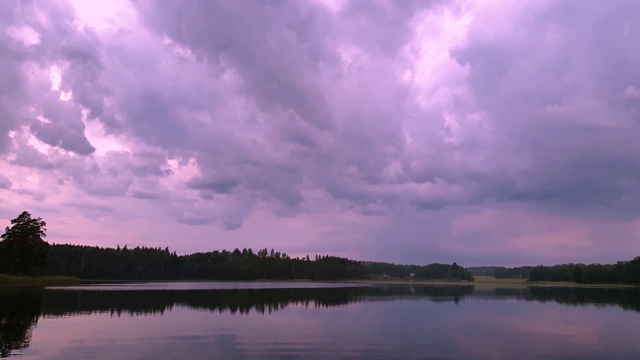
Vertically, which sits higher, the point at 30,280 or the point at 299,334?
the point at 30,280

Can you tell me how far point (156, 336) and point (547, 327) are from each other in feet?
117

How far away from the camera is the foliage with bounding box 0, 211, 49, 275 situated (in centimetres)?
11600

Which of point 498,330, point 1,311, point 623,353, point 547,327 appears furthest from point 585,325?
point 1,311

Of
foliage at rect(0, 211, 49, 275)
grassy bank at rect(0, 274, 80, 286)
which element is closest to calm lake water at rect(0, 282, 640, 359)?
grassy bank at rect(0, 274, 80, 286)

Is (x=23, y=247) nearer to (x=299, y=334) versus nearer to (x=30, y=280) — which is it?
(x=30, y=280)

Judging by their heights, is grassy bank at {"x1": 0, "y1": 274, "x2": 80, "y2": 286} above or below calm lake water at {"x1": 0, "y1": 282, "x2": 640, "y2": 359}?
above

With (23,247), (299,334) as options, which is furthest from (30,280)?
(299,334)

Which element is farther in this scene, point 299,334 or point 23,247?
point 23,247

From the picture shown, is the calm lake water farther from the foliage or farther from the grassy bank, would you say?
the foliage

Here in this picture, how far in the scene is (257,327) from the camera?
4547 cm

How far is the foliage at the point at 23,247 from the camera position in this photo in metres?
116

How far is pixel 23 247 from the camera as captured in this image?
116562 millimetres

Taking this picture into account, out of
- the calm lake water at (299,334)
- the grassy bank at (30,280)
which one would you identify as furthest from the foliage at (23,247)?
the calm lake water at (299,334)

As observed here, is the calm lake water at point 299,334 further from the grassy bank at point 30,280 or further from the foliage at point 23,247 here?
the foliage at point 23,247
